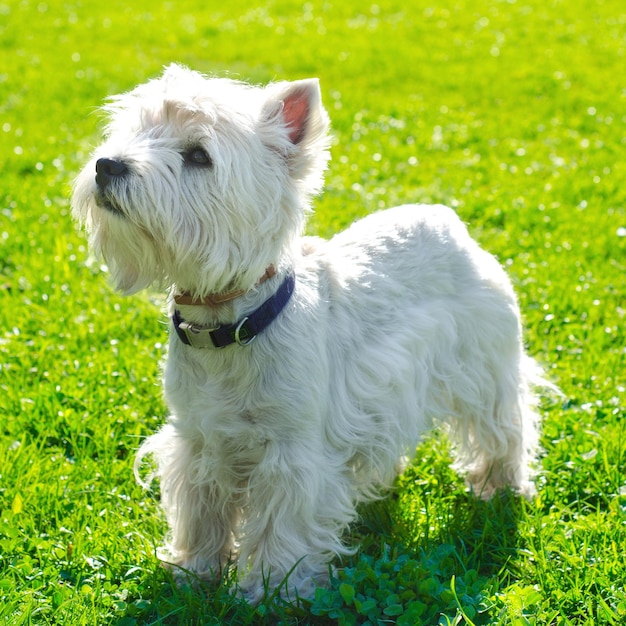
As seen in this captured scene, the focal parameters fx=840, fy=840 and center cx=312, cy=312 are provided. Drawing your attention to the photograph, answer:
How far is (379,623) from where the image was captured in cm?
282

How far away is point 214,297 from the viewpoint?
2.86 metres

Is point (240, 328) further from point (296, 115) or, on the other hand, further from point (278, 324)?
point (296, 115)

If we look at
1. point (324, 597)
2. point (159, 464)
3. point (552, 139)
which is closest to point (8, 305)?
point (159, 464)

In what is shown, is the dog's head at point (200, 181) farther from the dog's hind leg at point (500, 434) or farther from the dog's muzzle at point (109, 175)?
the dog's hind leg at point (500, 434)

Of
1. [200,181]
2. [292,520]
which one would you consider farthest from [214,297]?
[292,520]

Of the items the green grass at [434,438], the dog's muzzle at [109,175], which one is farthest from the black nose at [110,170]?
the green grass at [434,438]

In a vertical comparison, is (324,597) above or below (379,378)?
below

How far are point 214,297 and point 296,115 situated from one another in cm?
69

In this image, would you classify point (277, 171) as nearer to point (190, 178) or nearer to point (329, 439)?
point (190, 178)

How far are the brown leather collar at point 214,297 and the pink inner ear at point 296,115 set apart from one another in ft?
1.51

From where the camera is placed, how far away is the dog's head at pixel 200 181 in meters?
2.62

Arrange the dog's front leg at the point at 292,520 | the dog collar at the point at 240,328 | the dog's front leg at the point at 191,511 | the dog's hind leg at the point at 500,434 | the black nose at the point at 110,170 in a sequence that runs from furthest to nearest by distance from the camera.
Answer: the dog's hind leg at the point at 500,434, the dog's front leg at the point at 191,511, the dog's front leg at the point at 292,520, the dog collar at the point at 240,328, the black nose at the point at 110,170

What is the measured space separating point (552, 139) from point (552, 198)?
5.66ft

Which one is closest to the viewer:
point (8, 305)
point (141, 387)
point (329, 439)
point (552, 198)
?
point (329, 439)
